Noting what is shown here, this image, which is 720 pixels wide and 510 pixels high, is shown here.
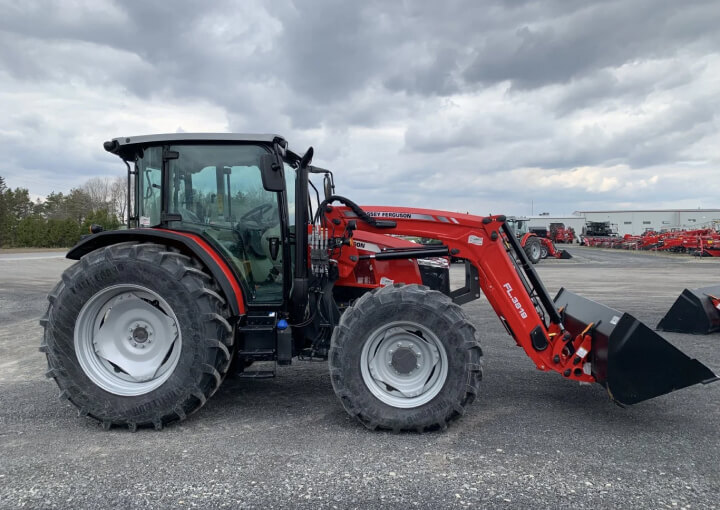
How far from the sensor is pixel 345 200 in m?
4.35

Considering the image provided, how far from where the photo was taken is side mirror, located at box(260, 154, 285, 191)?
3.94 metres

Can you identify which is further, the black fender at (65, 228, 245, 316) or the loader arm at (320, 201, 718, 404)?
the black fender at (65, 228, 245, 316)

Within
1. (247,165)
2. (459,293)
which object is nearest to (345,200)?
(247,165)

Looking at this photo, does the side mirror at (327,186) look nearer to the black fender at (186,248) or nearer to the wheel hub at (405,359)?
the black fender at (186,248)

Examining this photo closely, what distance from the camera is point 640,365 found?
369cm

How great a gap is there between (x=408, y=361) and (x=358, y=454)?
0.80m

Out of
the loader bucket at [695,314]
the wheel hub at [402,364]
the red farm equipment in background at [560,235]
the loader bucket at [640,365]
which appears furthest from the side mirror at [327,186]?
the red farm equipment in background at [560,235]

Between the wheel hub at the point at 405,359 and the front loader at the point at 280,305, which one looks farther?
the wheel hub at the point at 405,359

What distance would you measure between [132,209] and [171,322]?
114 centimetres

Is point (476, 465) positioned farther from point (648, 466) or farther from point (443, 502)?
point (648, 466)

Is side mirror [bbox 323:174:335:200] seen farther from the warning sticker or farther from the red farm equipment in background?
the red farm equipment in background

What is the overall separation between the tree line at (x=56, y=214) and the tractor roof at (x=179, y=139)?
119 feet

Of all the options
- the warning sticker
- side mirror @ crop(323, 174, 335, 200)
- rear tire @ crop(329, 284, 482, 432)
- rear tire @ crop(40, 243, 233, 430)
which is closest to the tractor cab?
rear tire @ crop(40, 243, 233, 430)

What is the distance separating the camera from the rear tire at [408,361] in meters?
3.69
